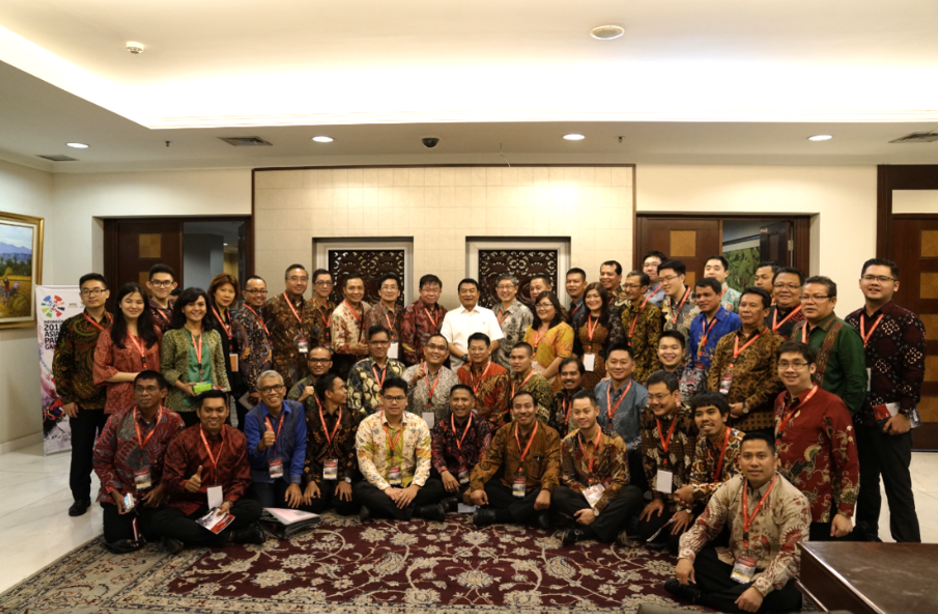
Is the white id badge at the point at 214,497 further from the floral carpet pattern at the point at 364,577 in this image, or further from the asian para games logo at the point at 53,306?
the asian para games logo at the point at 53,306

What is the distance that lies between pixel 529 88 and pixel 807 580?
4.37 metres

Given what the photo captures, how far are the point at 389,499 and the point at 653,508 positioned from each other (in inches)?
65.1

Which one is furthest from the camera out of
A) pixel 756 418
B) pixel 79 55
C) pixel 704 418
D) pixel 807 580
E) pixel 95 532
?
pixel 79 55

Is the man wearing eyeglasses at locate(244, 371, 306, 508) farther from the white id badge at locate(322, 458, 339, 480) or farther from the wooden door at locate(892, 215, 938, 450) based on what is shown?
A: the wooden door at locate(892, 215, 938, 450)

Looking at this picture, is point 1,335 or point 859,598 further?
point 1,335

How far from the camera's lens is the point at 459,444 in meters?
4.28

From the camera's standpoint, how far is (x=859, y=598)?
107cm

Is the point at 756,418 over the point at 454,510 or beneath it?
over

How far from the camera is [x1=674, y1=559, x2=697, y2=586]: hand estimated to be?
2832 millimetres

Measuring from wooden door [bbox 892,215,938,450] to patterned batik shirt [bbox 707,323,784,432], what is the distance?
3448 mm

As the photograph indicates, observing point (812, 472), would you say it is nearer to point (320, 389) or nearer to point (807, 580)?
point (807, 580)

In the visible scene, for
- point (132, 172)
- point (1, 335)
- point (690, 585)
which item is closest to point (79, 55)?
point (132, 172)

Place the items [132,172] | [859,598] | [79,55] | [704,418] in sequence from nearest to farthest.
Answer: [859,598] → [704,418] → [79,55] → [132,172]

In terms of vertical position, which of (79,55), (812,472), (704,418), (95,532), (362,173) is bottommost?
(95,532)
